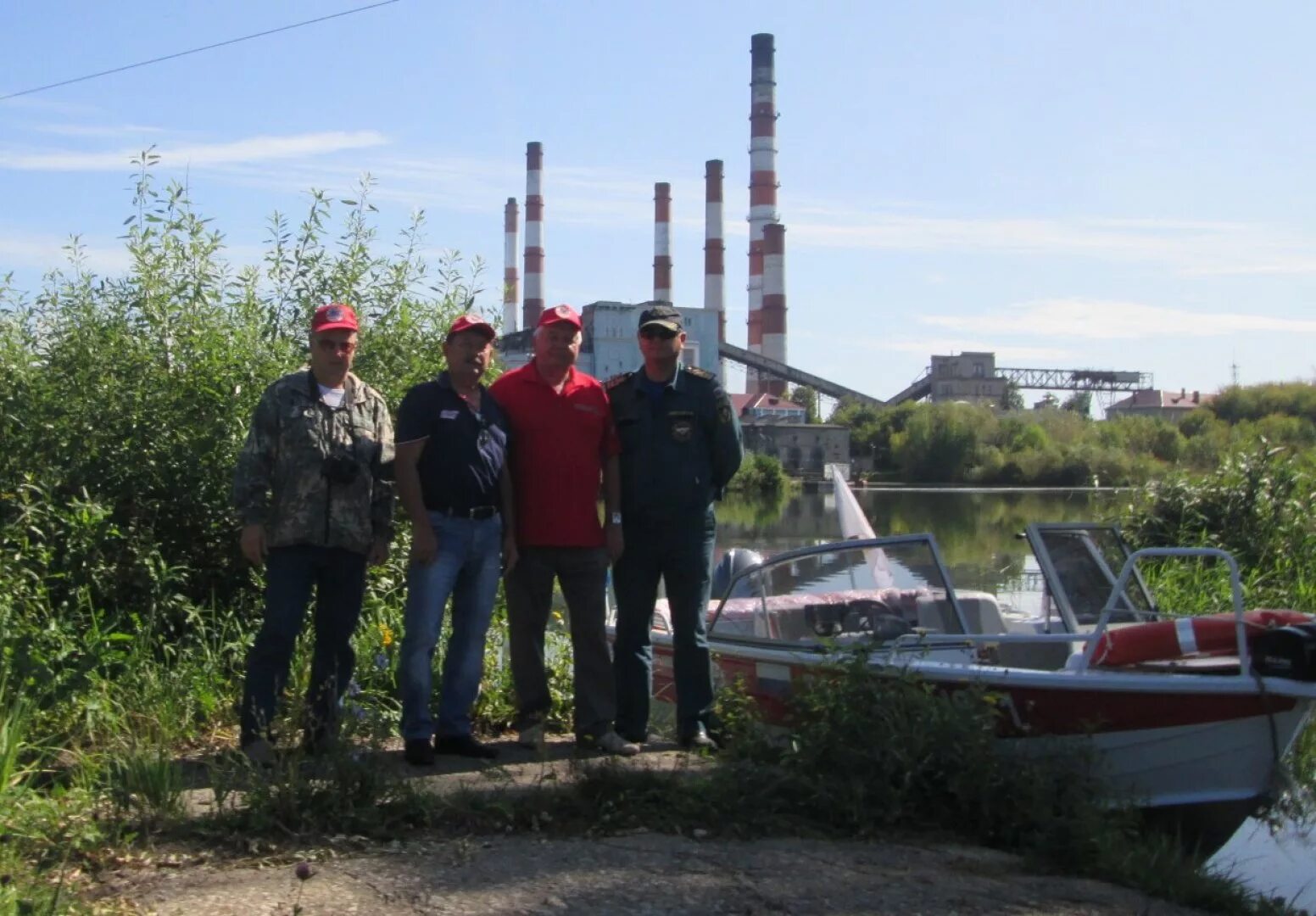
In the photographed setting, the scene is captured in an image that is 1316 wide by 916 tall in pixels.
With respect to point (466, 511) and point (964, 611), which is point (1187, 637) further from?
point (466, 511)

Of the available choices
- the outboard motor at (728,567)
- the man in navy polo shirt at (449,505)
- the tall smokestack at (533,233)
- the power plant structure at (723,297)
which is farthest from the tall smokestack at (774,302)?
the man in navy polo shirt at (449,505)

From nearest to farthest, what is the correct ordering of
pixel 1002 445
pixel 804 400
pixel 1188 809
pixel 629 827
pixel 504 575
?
pixel 629 827 → pixel 504 575 → pixel 1188 809 → pixel 1002 445 → pixel 804 400

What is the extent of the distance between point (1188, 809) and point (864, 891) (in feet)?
9.18

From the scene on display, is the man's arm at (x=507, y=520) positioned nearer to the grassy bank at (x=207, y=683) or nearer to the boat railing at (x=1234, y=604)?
the grassy bank at (x=207, y=683)

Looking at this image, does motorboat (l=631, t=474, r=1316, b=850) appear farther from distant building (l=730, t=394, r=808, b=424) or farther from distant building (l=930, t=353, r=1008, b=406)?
distant building (l=930, t=353, r=1008, b=406)

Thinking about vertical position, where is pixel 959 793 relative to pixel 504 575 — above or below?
below

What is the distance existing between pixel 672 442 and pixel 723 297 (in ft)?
245

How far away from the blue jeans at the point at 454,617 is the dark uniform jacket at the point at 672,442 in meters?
0.65

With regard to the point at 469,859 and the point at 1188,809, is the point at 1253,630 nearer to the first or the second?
the point at 1188,809

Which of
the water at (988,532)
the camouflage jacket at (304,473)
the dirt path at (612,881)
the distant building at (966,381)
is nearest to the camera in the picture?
the dirt path at (612,881)

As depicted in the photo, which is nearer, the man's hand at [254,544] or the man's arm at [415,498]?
the man's hand at [254,544]

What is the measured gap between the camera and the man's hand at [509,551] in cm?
584

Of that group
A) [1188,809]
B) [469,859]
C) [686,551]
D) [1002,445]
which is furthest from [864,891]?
[1002,445]

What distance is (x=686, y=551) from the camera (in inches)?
239
